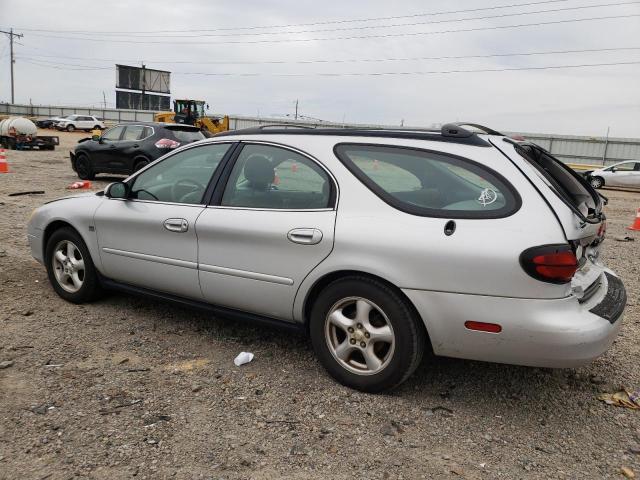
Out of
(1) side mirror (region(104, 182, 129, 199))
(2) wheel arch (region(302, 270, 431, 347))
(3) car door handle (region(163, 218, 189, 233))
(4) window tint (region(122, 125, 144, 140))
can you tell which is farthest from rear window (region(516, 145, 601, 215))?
(4) window tint (region(122, 125, 144, 140))

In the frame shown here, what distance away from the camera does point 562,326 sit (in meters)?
2.66

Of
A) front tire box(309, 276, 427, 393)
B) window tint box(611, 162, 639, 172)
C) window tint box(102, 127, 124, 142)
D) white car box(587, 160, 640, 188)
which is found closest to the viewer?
front tire box(309, 276, 427, 393)

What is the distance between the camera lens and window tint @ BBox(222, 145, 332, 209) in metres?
3.33

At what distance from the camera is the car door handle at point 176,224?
3743mm

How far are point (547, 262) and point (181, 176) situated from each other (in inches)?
107

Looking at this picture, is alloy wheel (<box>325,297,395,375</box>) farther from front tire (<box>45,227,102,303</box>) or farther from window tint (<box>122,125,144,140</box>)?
window tint (<box>122,125,144,140</box>)

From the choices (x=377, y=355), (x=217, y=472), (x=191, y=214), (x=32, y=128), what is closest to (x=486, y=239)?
(x=377, y=355)

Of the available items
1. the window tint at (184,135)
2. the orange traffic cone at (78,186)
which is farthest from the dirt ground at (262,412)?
the window tint at (184,135)

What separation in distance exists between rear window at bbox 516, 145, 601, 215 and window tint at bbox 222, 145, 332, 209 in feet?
3.99

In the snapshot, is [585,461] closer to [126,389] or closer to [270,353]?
[270,353]

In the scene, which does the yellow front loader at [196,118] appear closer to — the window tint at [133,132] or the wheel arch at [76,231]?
the window tint at [133,132]

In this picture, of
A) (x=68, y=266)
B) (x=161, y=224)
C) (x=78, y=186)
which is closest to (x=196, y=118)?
(x=78, y=186)

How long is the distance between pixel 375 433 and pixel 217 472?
0.84m

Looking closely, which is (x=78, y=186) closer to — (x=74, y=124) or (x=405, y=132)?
(x=405, y=132)
